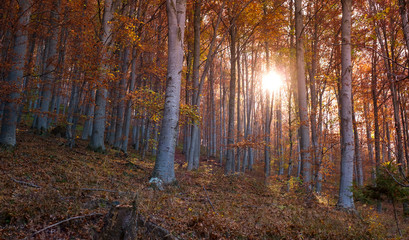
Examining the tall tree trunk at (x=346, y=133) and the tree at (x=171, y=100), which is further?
the tall tree trunk at (x=346, y=133)

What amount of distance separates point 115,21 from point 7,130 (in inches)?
248

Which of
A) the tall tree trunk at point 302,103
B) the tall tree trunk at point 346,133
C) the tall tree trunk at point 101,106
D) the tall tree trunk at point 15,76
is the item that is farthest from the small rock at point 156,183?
the tall tree trunk at point 302,103

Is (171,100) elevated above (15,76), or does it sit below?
below

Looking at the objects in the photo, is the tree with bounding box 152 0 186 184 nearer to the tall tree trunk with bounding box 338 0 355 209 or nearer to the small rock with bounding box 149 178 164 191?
the small rock with bounding box 149 178 164 191

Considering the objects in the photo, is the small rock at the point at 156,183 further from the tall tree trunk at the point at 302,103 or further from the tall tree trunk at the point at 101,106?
the tall tree trunk at the point at 302,103

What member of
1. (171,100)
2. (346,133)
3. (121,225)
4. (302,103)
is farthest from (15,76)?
(346,133)

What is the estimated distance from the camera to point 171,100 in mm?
7547

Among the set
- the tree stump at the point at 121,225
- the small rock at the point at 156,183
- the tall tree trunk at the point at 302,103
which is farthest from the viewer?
the tall tree trunk at the point at 302,103

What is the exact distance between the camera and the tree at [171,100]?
716cm

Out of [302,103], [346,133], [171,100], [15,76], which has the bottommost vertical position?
[346,133]

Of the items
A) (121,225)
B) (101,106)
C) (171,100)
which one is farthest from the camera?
(101,106)

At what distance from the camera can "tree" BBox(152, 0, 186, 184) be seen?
23.5 feet

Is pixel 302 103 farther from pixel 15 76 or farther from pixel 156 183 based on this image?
pixel 15 76

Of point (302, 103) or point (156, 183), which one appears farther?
point (302, 103)
